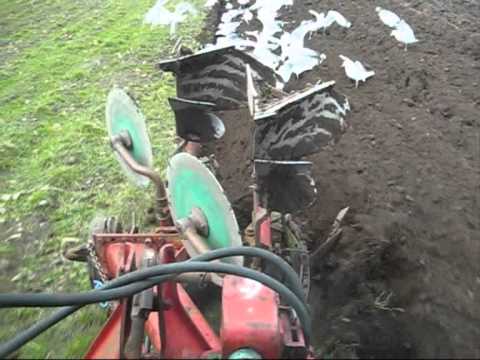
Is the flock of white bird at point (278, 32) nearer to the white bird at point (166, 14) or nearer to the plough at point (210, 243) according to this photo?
the white bird at point (166, 14)

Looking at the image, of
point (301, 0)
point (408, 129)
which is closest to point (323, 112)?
point (408, 129)

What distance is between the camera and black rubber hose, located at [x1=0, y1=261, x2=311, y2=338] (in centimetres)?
147

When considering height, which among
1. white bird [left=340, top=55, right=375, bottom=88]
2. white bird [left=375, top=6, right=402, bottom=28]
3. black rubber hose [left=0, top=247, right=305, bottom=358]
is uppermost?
black rubber hose [left=0, top=247, right=305, bottom=358]

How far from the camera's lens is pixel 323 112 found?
2078 millimetres

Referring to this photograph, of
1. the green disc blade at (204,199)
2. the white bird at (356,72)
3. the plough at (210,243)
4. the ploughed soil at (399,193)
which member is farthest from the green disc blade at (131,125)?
the white bird at (356,72)

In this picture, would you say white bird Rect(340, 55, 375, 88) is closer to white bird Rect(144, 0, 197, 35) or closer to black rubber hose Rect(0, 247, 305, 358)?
white bird Rect(144, 0, 197, 35)

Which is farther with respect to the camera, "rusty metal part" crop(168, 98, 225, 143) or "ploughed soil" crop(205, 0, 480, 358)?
"rusty metal part" crop(168, 98, 225, 143)

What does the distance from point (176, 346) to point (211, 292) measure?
0.63 meters

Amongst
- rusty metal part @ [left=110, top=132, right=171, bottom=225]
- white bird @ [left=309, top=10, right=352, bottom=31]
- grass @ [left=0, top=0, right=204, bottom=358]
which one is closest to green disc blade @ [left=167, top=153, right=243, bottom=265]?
rusty metal part @ [left=110, top=132, right=171, bottom=225]

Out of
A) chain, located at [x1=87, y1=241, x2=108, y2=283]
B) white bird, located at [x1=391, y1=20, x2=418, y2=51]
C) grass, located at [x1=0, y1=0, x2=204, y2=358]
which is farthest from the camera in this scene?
white bird, located at [x1=391, y1=20, x2=418, y2=51]

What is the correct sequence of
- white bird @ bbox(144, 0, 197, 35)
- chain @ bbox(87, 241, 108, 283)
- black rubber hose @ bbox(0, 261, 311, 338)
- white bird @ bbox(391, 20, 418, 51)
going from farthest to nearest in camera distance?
1. white bird @ bbox(144, 0, 197, 35)
2. white bird @ bbox(391, 20, 418, 51)
3. chain @ bbox(87, 241, 108, 283)
4. black rubber hose @ bbox(0, 261, 311, 338)

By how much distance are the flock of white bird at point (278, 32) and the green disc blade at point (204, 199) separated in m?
1.16

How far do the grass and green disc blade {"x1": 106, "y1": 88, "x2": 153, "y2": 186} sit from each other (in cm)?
64

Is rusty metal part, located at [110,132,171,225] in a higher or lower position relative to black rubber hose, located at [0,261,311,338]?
lower
